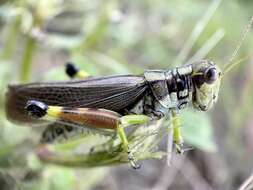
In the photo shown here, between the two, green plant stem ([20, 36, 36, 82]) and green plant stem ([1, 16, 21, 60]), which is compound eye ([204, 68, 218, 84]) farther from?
green plant stem ([1, 16, 21, 60])

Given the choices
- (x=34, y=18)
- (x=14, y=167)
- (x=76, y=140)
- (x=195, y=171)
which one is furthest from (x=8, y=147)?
(x=195, y=171)

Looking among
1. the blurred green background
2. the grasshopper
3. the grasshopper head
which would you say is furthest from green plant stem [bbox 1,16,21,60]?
the grasshopper head

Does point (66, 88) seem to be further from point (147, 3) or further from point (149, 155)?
point (147, 3)

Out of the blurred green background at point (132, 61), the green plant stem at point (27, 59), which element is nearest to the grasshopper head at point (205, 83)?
the blurred green background at point (132, 61)

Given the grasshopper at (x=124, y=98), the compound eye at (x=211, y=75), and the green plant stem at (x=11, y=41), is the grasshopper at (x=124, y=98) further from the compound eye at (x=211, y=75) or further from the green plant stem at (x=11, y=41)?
the green plant stem at (x=11, y=41)

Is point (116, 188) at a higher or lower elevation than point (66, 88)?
higher

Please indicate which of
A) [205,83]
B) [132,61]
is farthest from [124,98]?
[132,61]
